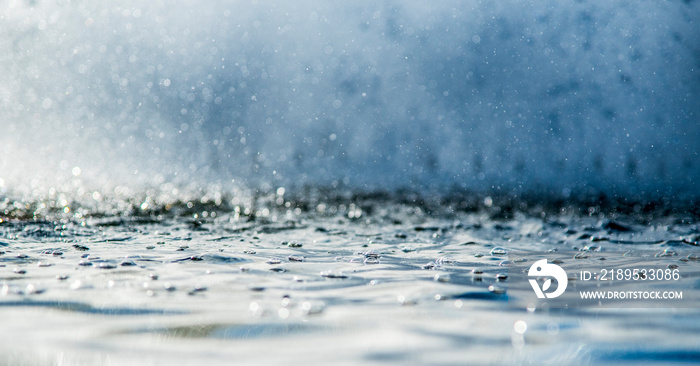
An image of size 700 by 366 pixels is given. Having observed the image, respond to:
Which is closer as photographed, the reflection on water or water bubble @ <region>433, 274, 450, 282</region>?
the reflection on water

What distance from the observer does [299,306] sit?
252 cm

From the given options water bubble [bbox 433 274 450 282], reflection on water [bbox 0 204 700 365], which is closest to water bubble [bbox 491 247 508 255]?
reflection on water [bbox 0 204 700 365]

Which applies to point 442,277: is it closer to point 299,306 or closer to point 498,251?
point 299,306

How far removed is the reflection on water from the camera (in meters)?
1.84

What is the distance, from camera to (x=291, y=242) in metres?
5.15

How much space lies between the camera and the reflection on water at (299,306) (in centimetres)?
184

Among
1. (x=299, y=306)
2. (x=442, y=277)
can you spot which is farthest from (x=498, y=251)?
(x=299, y=306)

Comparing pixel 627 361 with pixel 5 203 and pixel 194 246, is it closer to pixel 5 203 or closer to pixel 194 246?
pixel 194 246

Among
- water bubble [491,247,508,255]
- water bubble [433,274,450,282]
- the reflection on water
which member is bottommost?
water bubble [491,247,508,255]

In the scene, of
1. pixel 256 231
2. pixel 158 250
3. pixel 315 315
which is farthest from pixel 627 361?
pixel 256 231

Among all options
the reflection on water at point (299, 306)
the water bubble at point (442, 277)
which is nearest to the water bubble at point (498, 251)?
the reflection on water at point (299, 306)

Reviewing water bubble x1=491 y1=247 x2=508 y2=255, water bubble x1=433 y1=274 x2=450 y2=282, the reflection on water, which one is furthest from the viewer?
water bubble x1=491 y1=247 x2=508 y2=255

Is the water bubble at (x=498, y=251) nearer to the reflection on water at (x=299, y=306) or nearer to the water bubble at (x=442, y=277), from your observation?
the reflection on water at (x=299, y=306)

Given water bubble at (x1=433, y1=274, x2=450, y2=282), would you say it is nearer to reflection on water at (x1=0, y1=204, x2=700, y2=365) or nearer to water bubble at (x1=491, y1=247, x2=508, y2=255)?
reflection on water at (x1=0, y1=204, x2=700, y2=365)
